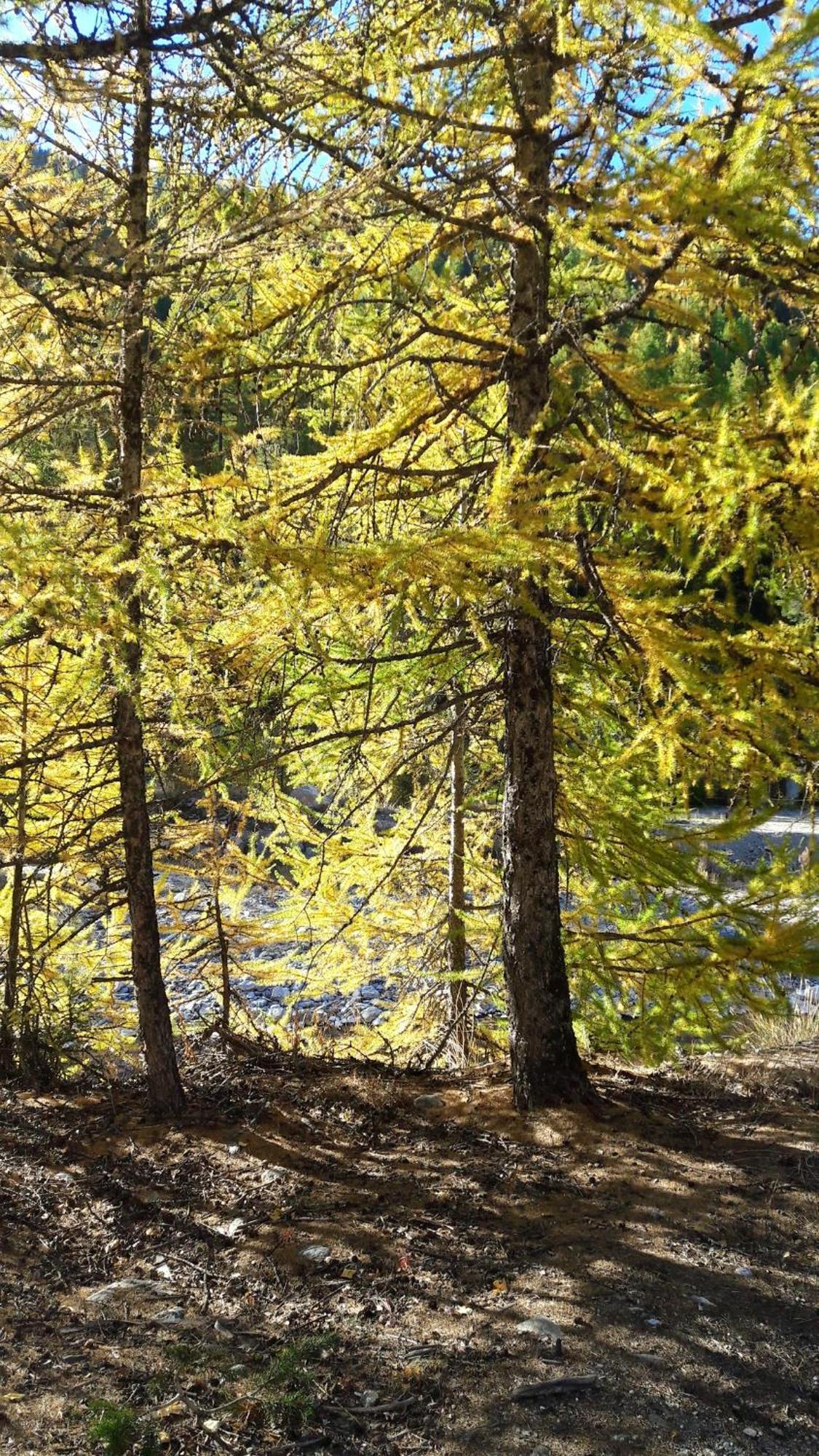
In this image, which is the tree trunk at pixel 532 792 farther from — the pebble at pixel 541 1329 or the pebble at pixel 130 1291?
the pebble at pixel 130 1291

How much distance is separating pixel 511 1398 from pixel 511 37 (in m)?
5.61

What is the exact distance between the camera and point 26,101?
157 inches

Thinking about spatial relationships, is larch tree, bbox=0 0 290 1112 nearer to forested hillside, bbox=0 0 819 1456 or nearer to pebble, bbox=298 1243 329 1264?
forested hillside, bbox=0 0 819 1456

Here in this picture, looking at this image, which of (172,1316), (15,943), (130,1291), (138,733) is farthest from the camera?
(15,943)

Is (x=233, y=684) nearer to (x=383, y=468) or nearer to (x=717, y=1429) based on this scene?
(x=383, y=468)

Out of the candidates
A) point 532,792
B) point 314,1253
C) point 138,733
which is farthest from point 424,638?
point 314,1253

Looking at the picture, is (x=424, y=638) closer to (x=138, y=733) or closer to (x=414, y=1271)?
(x=138, y=733)

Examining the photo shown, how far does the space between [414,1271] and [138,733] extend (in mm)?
3067

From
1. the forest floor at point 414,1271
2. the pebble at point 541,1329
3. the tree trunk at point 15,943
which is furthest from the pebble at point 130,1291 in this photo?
the tree trunk at point 15,943

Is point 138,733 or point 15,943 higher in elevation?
point 138,733

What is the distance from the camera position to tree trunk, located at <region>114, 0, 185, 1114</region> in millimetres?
5109

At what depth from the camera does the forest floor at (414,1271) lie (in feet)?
9.97

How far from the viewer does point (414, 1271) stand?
396 centimetres

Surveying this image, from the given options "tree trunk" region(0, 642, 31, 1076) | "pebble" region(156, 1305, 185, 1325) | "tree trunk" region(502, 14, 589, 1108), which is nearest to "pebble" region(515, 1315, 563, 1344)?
"pebble" region(156, 1305, 185, 1325)
